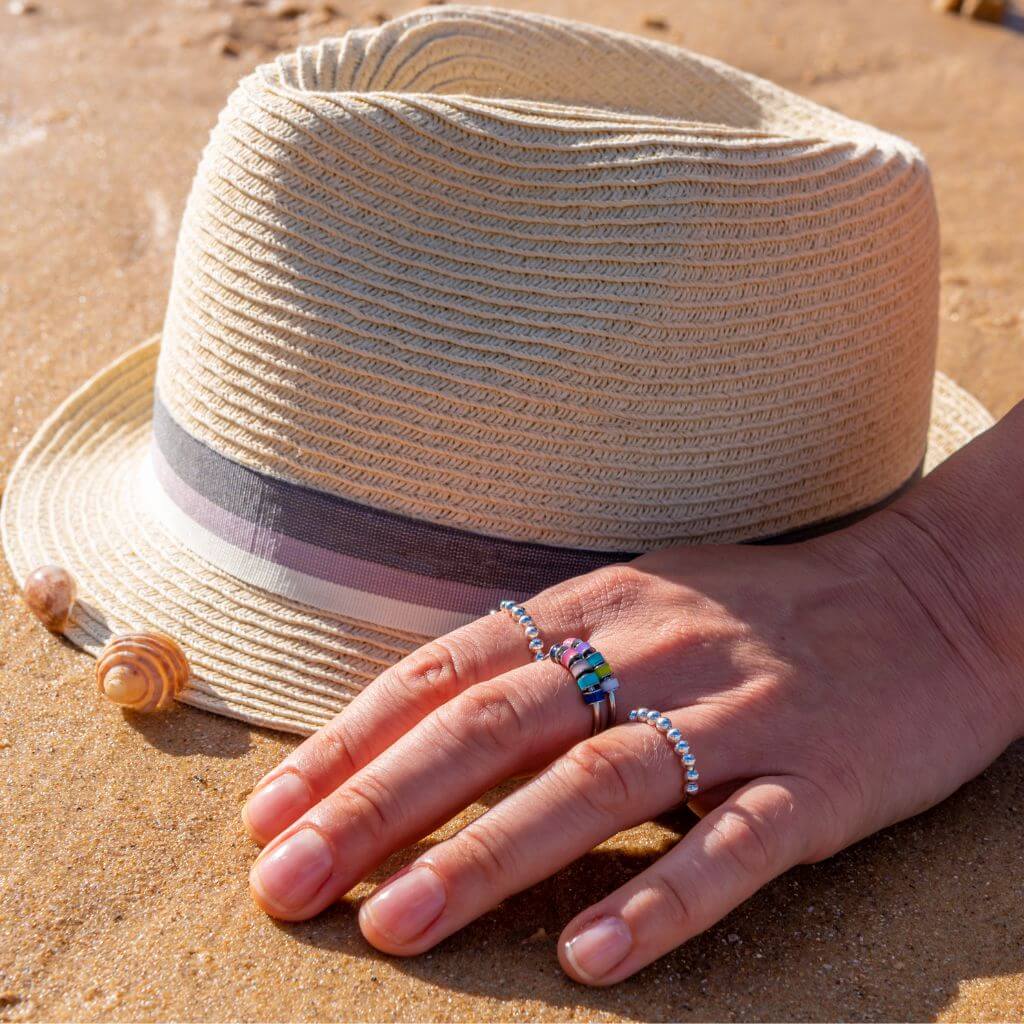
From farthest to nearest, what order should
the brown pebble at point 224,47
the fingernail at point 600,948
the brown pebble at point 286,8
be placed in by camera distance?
the brown pebble at point 286,8
the brown pebble at point 224,47
the fingernail at point 600,948

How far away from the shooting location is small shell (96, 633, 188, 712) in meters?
1.74

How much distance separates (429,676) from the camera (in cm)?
158

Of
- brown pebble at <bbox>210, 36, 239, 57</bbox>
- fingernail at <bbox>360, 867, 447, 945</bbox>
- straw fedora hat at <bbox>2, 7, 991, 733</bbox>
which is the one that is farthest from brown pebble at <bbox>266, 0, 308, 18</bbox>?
fingernail at <bbox>360, 867, 447, 945</bbox>

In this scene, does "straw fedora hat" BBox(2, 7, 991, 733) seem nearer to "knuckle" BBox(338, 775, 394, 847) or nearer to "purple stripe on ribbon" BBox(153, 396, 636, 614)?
"purple stripe on ribbon" BBox(153, 396, 636, 614)

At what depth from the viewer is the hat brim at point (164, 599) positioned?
1.80 metres

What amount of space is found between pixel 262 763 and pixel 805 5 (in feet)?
13.1

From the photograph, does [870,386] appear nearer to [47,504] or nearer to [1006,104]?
[47,504]

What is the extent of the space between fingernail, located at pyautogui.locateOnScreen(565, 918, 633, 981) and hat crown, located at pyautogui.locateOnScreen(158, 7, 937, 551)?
573mm

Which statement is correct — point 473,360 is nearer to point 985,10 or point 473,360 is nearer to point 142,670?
point 142,670

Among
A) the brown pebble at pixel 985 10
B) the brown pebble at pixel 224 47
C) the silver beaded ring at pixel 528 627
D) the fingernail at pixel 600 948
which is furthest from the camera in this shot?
the brown pebble at pixel 985 10

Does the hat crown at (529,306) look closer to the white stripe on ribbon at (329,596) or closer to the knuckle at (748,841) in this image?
the white stripe on ribbon at (329,596)

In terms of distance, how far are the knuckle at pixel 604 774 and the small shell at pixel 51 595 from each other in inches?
35.0

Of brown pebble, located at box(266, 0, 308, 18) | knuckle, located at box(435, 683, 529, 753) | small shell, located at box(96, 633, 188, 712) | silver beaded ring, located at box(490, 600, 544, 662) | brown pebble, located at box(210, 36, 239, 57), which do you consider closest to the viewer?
knuckle, located at box(435, 683, 529, 753)

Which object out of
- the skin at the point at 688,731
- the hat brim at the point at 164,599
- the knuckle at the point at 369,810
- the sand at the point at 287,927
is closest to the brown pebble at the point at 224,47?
the sand at the point at 287,927
